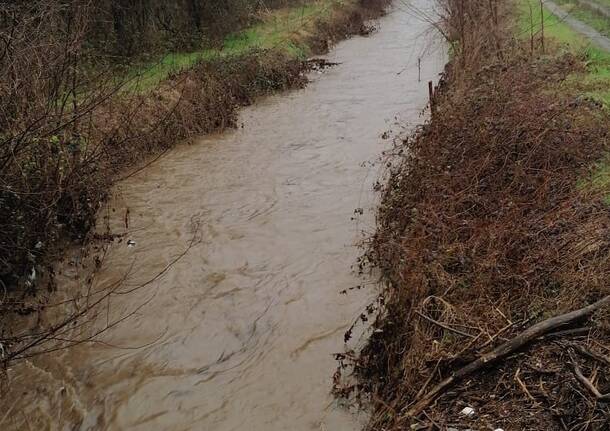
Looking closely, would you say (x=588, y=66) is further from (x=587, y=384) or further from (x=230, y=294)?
(x=587, y=384)

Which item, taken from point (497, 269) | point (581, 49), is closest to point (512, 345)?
point (497, 269)

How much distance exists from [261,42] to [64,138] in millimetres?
12562

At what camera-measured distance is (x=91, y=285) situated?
26.7 feet

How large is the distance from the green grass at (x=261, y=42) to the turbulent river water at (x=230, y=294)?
2767 millimetres

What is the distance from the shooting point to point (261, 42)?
20.2 m

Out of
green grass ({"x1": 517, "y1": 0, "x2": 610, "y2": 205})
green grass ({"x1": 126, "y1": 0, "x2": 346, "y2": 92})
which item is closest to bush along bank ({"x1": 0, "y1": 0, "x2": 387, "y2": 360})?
green grass ({"x1": 126, "y1": 0, "x2": 346, "y2": 92})

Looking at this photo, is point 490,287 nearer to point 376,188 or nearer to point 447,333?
point 447,333

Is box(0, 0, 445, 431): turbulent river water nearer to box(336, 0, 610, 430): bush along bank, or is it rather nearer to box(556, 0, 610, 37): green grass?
box(336, 0, 610, 430): bush along bank

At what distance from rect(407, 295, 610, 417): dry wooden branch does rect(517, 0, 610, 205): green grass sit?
105 inches

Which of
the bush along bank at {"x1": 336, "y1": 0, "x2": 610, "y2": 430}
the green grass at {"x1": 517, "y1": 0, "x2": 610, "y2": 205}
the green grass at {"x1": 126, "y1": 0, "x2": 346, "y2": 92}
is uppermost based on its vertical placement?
the green grass at {"x1": 126, "y1": 0, "x2": 346, "y2": 92}

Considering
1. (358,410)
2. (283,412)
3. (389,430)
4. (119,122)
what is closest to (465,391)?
(389,430)

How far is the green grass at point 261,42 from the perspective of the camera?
15.4 meters

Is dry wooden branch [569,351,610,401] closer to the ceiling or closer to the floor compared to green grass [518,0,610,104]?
closer to the floor

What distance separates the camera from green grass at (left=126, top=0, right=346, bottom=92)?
50.6 feet
